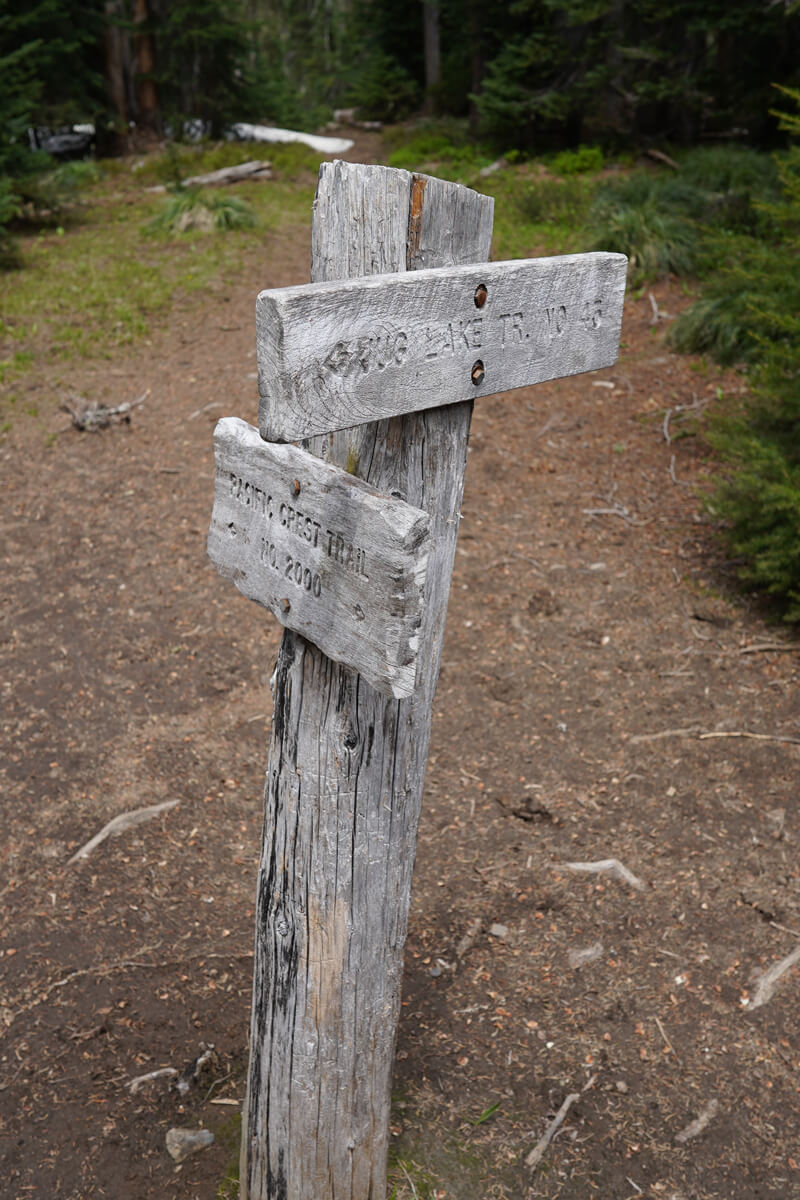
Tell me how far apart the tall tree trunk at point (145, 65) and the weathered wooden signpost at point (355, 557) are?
1676 cm

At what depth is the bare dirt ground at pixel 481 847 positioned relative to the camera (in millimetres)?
2770

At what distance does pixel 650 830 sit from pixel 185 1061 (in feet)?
6.44

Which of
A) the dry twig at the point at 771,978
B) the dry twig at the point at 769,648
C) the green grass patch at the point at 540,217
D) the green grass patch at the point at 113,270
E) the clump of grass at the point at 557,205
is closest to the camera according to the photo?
the dry twig at the point at 771,978

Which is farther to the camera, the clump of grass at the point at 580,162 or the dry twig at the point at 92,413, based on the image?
the clump of grass at the point at 580,162

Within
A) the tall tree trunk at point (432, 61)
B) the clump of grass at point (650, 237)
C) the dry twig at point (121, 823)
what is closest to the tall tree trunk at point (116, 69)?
the tall tree trunk at point (432, 61)

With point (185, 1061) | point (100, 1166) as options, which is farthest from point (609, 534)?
point (100, 1166)

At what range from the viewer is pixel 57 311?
9336 mm

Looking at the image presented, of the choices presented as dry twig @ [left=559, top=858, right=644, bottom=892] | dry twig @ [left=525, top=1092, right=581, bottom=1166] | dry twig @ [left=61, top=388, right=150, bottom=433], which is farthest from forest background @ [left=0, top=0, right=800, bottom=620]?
dry twig @ [left=525, top=1092, right=581, bottom=1166]

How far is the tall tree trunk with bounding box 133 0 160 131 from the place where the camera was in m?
16.2

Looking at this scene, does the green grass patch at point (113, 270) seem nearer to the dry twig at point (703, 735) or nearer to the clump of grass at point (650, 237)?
the clump of grass at point (650, 237)

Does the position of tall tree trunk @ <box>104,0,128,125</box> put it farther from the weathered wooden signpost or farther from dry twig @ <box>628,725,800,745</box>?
the weathered wooden signpost

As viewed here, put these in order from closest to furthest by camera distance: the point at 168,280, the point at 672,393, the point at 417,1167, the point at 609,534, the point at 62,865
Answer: the point at 417,1167, the point at 62,865, the point at 609,534, the point at 672,393, the point at 168,280

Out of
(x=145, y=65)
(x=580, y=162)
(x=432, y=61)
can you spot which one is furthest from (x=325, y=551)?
(x=432, y=61)

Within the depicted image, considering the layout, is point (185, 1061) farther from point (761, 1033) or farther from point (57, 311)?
point (57, 311)
